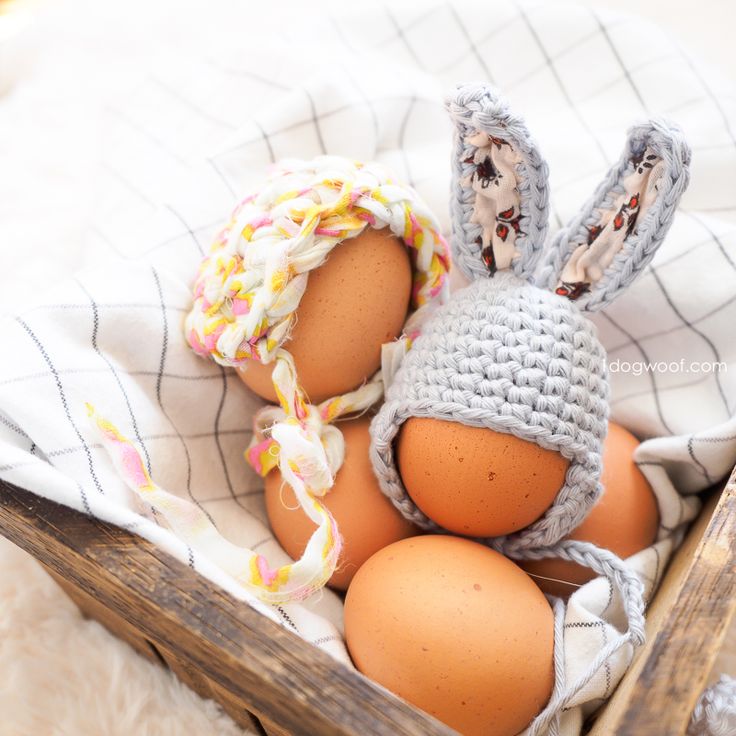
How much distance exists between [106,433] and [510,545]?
11.7 inches

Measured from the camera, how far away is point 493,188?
53cm

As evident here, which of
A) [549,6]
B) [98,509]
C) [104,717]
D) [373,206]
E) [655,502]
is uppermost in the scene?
[549,6]

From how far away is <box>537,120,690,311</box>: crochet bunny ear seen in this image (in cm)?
49

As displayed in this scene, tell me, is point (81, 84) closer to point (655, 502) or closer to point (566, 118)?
point (566, 118)

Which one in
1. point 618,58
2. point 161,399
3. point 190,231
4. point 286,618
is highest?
point 618,58

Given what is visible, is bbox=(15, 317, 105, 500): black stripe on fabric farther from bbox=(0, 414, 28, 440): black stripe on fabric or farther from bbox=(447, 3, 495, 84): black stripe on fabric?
bbox=(447, 3, 495, 84): black stripe on fabric

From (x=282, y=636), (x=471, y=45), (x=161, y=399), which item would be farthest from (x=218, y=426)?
(x=471, y=45)

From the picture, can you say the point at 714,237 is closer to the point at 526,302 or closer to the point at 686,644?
the point at 526,302

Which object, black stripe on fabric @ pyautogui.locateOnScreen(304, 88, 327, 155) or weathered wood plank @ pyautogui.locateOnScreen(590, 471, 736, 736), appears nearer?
weathered wood plank @ pyautogui.locateOnScreen(590, 471, 736, 736)

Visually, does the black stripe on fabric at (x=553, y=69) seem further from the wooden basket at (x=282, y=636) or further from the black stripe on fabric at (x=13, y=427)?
the black stripe on fabric at (x=13, y=427)

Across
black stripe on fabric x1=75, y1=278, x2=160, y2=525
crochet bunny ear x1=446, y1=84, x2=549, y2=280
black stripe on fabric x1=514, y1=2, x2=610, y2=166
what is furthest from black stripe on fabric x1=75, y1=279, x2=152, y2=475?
black stripe on fabric x1=514, y1=2, x2=610, y2=166

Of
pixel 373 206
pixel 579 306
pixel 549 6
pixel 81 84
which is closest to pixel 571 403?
pixel 579 306

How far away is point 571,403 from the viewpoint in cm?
50

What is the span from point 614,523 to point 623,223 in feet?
0.73
